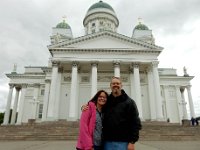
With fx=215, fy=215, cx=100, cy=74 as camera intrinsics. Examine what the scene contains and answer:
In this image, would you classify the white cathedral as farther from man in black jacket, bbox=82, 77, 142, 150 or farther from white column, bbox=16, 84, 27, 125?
man in black jacket, bbox=82, 77, 142, 150

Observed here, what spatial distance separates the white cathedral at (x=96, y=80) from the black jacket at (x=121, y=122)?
76.5 feet

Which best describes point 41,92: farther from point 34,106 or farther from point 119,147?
point 119,147

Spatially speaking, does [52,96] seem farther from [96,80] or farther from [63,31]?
[63,31]

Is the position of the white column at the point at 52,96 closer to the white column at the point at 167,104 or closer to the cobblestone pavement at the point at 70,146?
the cobblestone pavement at the point at 70,146

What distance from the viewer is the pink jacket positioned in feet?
11.0

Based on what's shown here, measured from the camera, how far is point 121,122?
140 inches

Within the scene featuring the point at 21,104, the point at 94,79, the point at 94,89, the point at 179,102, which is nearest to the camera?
the point at 94,89

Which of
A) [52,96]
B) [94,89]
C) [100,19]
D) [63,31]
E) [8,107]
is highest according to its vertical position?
[100,19]

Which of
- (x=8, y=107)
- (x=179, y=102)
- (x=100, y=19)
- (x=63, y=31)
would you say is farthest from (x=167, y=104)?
(x=8, y=107)

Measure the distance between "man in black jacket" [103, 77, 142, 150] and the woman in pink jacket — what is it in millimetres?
109

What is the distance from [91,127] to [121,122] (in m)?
0.50

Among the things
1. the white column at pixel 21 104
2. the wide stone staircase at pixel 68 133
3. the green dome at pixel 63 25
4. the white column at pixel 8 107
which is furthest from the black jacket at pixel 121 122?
the green dome at pixel 63 25

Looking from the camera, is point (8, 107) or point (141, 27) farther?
point (141, 27)

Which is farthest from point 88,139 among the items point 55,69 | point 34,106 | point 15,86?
point 15,86
